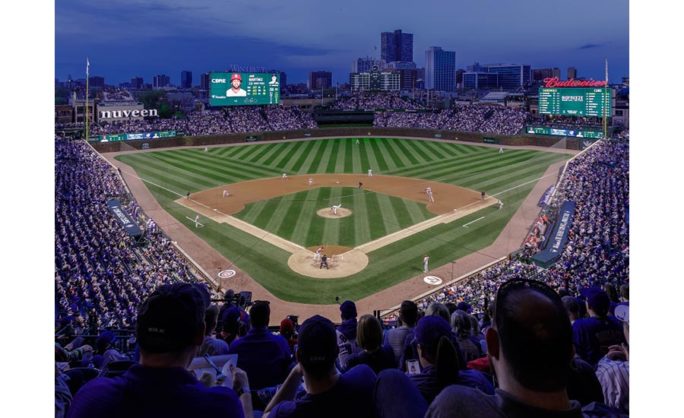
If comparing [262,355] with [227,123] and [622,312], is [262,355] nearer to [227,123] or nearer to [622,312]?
[622,312]

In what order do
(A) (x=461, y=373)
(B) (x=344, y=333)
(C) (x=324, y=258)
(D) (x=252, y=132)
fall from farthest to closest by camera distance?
(D) (x=252, y=132)
(C) (x=324, y=258)
(B) (x=344, y=333)
(A) (x=461, y=373)

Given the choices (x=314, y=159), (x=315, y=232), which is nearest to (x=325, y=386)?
(x=315, y=232)

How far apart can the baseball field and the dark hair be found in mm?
16491

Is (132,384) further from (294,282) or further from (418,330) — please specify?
(294,282)

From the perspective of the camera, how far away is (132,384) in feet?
9.01

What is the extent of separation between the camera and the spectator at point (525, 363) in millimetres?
2207

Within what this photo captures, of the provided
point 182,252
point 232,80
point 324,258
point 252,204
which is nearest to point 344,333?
point 324,258

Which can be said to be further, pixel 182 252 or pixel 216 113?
pixel 216 113

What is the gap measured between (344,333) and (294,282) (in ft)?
44.4

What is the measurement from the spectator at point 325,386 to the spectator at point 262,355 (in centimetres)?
228

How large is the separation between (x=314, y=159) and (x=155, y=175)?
1650 cm

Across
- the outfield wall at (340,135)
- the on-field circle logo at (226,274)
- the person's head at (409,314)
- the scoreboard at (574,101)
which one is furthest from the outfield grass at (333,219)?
the scoreboard at (574,101)

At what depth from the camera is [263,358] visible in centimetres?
563

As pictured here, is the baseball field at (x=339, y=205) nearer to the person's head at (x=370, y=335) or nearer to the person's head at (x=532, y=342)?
the person's head at (x=370, y=335)
